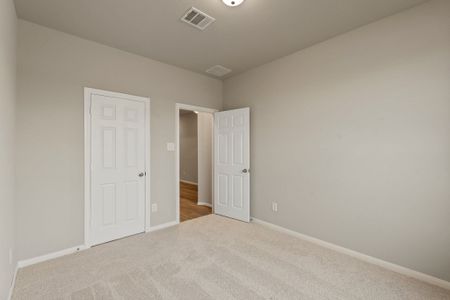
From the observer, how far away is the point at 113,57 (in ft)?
9.48

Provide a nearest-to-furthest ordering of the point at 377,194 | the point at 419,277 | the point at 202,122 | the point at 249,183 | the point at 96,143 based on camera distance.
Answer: the point at 419,277 → the point at 377,194 → the point at 96,143 → the point at 249,183 → the point at 202,122

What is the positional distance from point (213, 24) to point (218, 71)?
138 centimetres

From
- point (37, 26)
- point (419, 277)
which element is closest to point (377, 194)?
point (419, 277)

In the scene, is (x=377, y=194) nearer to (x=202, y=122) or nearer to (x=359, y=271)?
(x=359, y=271)

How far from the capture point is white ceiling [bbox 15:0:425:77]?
2.05m

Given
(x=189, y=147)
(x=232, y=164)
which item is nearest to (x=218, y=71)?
(x=232, y=164)

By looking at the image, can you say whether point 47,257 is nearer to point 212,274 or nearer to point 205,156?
point 212,274

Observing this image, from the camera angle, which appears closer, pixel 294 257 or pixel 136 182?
pixel 294 257

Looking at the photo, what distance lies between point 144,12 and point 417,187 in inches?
130

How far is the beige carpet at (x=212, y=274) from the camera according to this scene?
1.83 meters

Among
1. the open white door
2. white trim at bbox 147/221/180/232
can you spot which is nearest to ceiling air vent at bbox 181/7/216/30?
the open white door

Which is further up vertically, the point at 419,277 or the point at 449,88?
the point at 449,88

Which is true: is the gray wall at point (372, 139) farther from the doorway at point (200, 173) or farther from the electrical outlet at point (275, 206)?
the doorway at point (200, 173)

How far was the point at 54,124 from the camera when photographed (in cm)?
243
